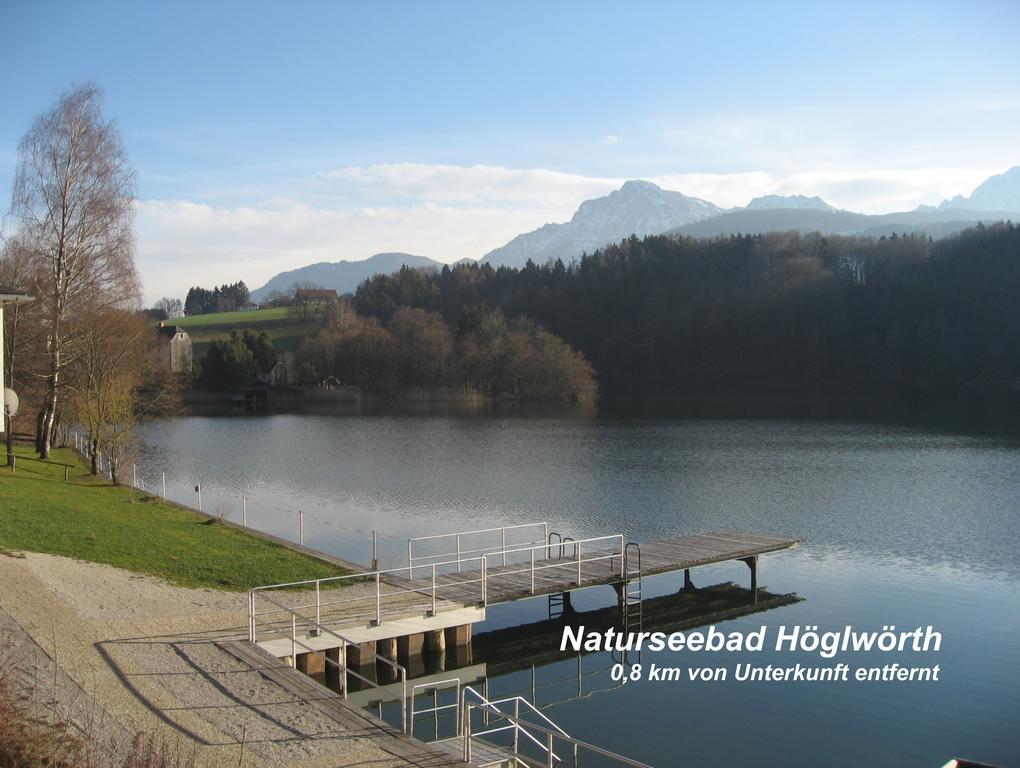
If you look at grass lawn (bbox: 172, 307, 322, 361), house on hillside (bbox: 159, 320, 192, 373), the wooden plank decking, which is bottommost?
the wooden plank decking

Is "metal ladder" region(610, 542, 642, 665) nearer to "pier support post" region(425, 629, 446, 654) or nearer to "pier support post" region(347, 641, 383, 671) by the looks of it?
"pier support post" region(425, 629, 446, 654)

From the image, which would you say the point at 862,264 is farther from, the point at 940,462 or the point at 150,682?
the point at 150,682

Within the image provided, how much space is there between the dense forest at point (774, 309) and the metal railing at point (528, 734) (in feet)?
271

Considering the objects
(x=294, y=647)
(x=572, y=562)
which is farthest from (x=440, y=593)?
(x=294, y=647)

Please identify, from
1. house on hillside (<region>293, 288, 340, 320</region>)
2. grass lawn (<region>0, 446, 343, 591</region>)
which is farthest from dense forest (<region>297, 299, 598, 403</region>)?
grass lawn (<region>0, 446, 343, 591</region>)

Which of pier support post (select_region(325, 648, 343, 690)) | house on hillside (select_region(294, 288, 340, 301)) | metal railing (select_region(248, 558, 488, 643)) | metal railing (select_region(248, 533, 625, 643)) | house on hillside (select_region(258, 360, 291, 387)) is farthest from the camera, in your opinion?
house on hillside (select_region(294, 288, 340, 301))

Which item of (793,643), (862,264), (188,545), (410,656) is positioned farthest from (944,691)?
(862,264)

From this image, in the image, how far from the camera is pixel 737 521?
1140 inches

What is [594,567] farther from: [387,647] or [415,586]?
[387,647]

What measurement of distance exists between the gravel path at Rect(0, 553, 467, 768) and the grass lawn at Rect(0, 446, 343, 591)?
0.93 m

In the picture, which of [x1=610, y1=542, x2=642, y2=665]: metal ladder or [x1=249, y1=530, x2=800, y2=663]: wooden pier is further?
[x1=610, y1=542, x2=642, y2=665]: metal ladder

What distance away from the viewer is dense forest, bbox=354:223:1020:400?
105875 mm

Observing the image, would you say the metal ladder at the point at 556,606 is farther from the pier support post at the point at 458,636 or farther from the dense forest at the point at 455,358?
the dense forest at the point at 455,358

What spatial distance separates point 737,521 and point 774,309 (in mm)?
95326
